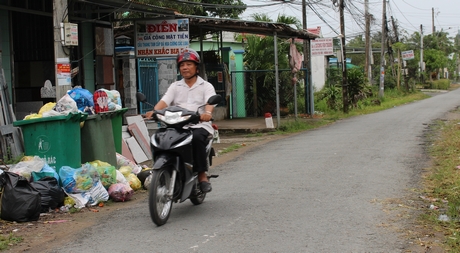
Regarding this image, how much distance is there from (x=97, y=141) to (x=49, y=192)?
1.92 meters

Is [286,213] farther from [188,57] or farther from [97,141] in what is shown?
[97,141]

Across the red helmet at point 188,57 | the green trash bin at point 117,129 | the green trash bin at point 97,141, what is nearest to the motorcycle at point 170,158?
the red helmet at point 188,57

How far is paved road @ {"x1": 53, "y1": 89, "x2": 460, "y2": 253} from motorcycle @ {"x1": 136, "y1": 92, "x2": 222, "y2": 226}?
264mm

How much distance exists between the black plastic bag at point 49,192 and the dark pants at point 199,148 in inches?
75.5

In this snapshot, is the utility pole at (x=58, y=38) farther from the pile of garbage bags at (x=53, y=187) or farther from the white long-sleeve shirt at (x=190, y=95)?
the white long-sleeve shirt at (x=190, y=95)

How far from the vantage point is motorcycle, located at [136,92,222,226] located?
607cm

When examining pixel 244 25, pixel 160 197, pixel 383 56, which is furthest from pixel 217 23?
pixel 383 56

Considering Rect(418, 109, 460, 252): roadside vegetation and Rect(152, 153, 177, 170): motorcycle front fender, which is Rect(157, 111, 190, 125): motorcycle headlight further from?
Rect(418, 109, 460, 252): roadside vegetation

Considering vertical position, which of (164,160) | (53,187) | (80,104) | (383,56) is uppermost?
(383,56)

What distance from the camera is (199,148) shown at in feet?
21.6

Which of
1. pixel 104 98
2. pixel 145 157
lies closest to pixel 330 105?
pixel 145 157

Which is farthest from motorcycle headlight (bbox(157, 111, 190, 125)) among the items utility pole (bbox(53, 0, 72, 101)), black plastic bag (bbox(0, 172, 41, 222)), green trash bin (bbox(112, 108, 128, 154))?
green trash bin (bbox(112, 108, 128, 154))

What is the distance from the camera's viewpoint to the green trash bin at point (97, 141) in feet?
29.6

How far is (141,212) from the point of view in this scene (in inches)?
278
